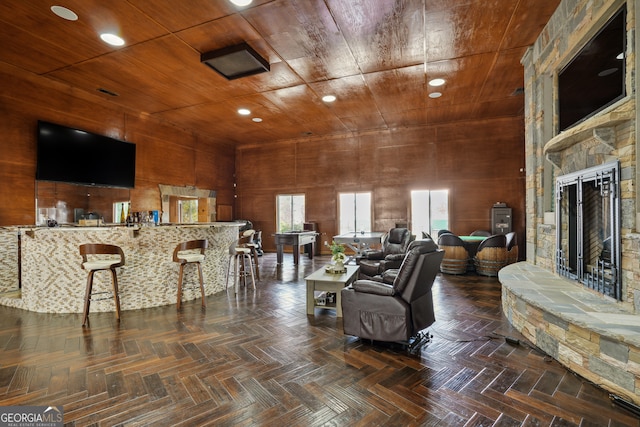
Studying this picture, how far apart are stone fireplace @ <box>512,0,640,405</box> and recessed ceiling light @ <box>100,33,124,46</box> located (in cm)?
559

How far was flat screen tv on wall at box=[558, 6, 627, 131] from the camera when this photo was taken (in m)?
2.66

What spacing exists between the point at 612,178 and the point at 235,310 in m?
4.30

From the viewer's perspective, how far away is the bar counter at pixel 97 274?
153 inches

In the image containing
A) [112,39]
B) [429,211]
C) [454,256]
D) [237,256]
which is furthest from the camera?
[429,211]

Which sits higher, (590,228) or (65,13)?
(65,13)

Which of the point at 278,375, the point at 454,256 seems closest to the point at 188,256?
the point at 278,375

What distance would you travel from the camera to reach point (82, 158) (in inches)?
236

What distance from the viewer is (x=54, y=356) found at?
8.89 feet

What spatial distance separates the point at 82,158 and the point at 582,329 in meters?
7.99

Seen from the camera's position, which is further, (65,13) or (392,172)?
(392,172)

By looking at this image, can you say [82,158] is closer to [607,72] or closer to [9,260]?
[9,260]

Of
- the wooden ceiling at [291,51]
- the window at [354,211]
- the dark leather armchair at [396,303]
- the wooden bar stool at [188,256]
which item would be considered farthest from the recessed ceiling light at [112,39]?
the window at [354,211]

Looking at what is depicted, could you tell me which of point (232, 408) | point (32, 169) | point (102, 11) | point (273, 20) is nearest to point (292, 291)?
point (232, 408)

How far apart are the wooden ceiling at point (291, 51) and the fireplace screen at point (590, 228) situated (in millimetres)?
2239
